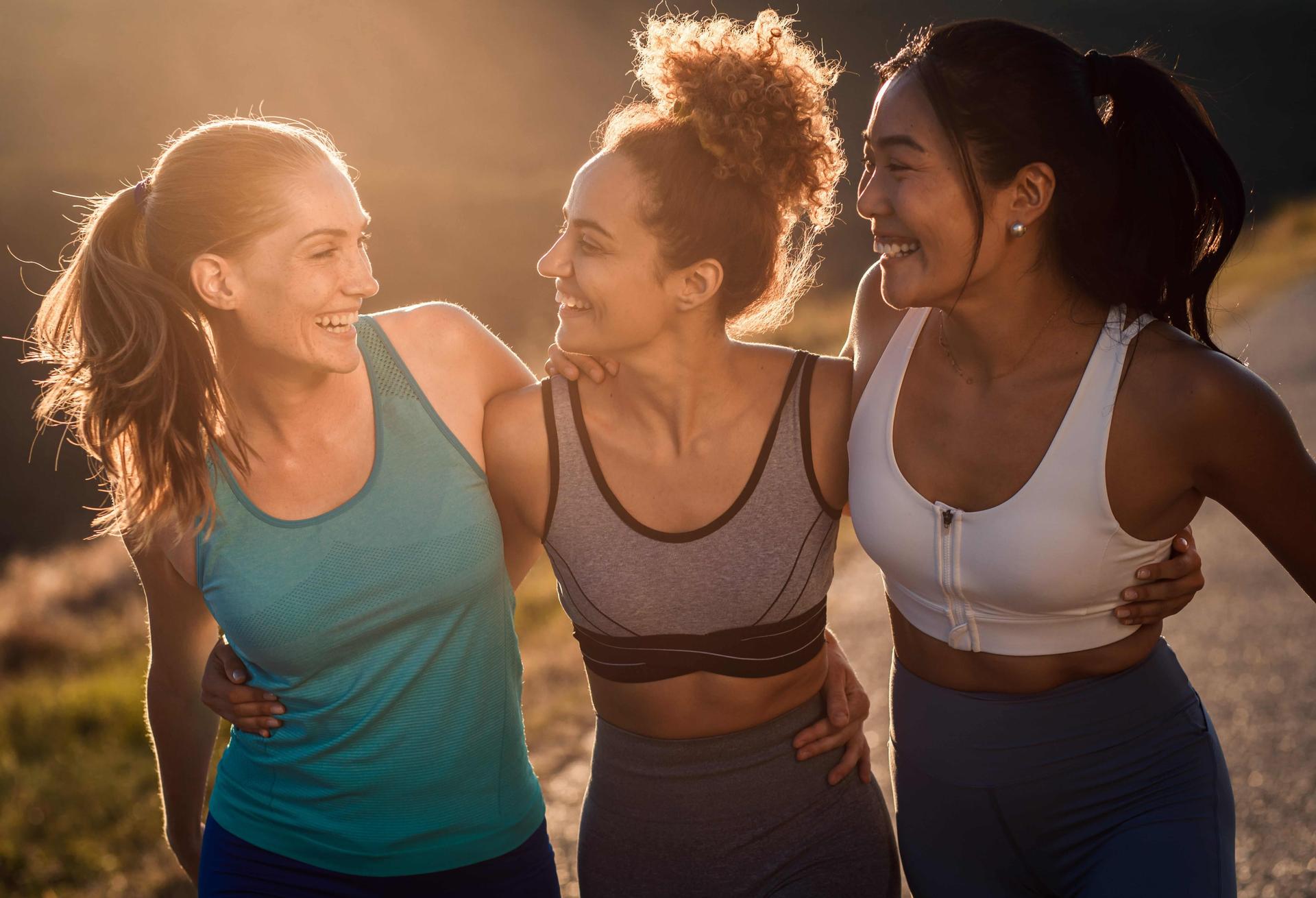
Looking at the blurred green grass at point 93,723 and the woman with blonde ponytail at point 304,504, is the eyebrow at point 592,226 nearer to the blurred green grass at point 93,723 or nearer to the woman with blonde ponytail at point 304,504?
the woman with blonde ponytail at point 304,504

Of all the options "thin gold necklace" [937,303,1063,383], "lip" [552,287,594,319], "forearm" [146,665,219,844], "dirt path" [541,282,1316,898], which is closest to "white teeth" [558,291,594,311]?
"lip" [552,287,594,319]

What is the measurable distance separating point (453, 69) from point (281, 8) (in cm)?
376

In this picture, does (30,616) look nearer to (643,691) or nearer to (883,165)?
(643,691)

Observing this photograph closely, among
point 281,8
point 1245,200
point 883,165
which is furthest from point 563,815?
point 281,8

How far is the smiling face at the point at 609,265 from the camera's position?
2463 mm

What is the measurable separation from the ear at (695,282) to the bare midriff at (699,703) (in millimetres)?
809

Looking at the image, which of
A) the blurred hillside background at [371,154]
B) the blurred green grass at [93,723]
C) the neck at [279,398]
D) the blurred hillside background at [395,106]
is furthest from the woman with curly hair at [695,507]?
the blurred hillside background at [395,106]

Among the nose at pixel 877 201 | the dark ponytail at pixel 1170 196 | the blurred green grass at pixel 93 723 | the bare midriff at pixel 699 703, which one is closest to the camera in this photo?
the dark ponytail at pixel 1170 196

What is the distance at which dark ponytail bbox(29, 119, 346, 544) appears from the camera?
232cm

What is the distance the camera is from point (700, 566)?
2.39 meters

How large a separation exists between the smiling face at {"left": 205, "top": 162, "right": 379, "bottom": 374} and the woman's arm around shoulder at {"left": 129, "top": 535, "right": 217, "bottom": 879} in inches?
20.8

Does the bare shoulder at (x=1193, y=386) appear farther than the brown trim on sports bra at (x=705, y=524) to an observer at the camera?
No

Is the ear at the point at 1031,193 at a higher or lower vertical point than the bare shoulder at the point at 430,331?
higher

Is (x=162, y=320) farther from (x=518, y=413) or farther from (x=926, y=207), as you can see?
(x=926, y=207)
